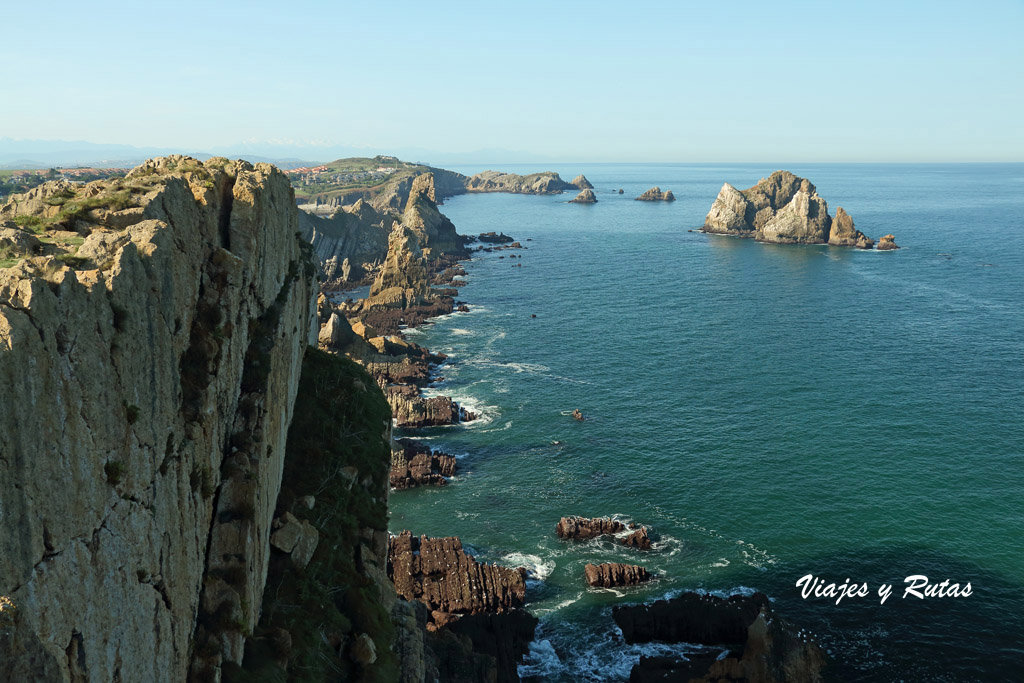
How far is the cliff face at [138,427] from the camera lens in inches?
473

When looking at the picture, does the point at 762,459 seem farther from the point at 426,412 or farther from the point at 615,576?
the point at 426,412

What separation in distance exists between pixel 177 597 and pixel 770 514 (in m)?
48.9

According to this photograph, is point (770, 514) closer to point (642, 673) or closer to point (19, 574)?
point (642, 673)

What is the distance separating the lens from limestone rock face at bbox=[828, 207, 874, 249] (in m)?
183

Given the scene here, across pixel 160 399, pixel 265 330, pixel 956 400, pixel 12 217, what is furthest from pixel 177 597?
pixel 956 400

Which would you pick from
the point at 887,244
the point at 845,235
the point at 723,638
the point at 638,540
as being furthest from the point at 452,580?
the point at 845,235

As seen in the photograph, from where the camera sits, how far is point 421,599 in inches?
1859

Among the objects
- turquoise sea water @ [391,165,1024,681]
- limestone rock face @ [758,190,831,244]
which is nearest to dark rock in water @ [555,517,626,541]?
turquoise sea water @ [391,165,1024,681]

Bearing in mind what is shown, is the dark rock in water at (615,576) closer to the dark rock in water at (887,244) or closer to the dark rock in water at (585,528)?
the dark rock in water at (585,528)

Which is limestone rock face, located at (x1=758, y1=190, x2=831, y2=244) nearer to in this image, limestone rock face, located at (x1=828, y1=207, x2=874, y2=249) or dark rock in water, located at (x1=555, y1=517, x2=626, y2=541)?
limestone rock face, located at (x1=828, y1=207, x2=874, y2=249)

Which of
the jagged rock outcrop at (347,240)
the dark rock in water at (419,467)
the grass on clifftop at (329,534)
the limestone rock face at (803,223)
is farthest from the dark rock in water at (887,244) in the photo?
the grass on clifftop at (329,534)

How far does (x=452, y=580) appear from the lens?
48406 mm

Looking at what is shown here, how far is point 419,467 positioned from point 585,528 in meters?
17.0

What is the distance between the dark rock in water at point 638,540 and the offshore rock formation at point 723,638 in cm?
661
